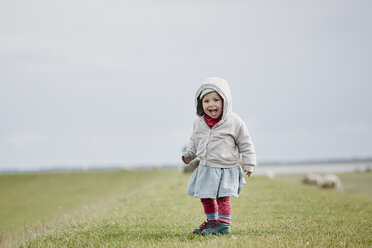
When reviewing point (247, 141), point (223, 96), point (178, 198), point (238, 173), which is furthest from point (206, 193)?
point (178, 198)

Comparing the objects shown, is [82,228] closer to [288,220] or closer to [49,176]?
[288,220]

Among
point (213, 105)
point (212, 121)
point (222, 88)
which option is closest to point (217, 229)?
point (212, 121)

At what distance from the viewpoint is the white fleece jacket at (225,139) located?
16.1ft

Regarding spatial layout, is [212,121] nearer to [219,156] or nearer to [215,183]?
[219,156]

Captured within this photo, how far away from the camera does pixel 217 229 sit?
4.88m

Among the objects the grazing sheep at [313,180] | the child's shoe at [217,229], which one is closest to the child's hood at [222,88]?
the child's shoe at [217,229]

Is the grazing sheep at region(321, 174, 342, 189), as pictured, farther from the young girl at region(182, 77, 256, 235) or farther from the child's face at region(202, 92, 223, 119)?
the child's face at region(202, 92, 223, 119)

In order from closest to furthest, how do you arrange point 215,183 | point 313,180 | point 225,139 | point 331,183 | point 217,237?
point 217,237 < point 215,183 < point 225,139 < point 331,183 < point 313,180

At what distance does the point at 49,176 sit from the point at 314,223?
21567 millimetres

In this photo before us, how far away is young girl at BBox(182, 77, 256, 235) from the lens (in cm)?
486

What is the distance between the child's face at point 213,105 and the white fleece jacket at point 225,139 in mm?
64

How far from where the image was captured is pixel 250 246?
13.3ft

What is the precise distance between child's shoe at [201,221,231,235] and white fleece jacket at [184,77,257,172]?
0.70 m

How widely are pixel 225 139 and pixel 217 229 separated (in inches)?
43.3
